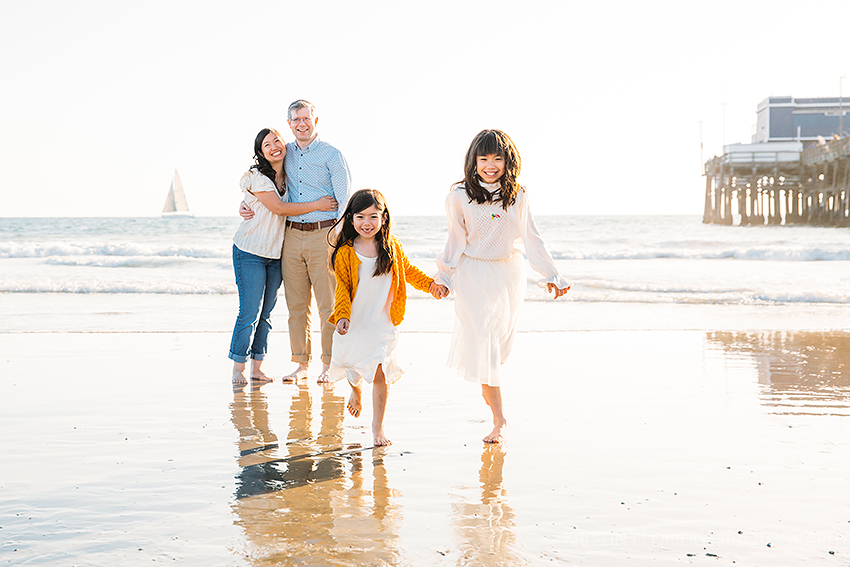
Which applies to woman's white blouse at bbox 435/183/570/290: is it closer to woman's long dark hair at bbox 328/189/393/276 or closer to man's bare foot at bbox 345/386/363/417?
woman's long dark hair at bbox 328/189/393/276

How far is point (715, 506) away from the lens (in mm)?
2682

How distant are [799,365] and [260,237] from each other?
4.31 metres

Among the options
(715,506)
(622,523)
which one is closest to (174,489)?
(622,523)

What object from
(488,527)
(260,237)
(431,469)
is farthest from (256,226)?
(488,527)

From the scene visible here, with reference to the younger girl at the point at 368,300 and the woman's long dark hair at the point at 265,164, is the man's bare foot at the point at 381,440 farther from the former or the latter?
the woman's long dark hair at the point at 265,164

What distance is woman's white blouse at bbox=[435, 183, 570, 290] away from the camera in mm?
3652

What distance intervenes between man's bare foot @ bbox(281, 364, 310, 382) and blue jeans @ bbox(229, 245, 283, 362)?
256 millimetres

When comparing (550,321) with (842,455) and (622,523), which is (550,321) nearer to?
(842,455)

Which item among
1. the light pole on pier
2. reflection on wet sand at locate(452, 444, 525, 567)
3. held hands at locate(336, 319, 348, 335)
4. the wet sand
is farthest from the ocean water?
the light pole on pier

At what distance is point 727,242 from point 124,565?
27.6m

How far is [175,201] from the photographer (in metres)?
53.8

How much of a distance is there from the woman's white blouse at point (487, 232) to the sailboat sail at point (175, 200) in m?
53.3

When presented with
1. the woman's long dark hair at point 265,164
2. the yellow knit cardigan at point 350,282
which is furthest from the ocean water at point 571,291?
the yellow knit cardigan at point 350,282

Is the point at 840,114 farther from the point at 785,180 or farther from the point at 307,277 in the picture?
the point at 307,277
